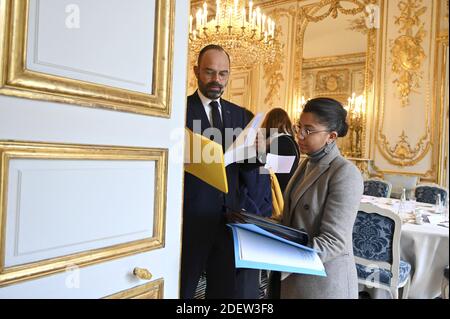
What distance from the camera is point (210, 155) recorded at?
2.45ft

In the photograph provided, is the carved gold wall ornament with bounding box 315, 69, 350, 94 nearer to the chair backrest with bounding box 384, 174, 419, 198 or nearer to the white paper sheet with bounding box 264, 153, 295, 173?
the chair backrest with bounding box 384, 174, 419, 198

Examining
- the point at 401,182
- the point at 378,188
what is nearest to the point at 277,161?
the point at 378,188

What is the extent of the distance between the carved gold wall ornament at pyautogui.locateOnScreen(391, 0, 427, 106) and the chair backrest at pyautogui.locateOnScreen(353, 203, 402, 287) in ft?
7.54

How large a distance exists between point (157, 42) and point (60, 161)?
0.90 feet

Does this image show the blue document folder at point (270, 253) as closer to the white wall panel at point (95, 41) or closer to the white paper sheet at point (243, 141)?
the white paper sheet at point (243, 141)

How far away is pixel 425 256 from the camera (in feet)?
6.43

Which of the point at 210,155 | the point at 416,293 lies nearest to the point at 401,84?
the point at 416,293

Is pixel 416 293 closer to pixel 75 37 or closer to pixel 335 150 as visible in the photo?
pixel 335 150

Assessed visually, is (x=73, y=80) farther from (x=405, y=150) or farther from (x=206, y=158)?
(x=405, y=150)

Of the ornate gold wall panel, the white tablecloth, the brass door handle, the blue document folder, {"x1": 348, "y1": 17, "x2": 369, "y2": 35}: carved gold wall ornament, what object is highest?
{"x1": 348, "y1": 17, "x2": 369, "y2": 35}: carved gold wall ornament

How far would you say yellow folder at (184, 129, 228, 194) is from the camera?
739mm

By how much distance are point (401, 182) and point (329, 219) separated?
320 cm

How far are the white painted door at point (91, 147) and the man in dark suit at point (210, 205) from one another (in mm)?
332

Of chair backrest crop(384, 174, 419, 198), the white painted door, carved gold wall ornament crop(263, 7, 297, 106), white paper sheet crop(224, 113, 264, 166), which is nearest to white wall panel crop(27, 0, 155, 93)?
the white painted door
